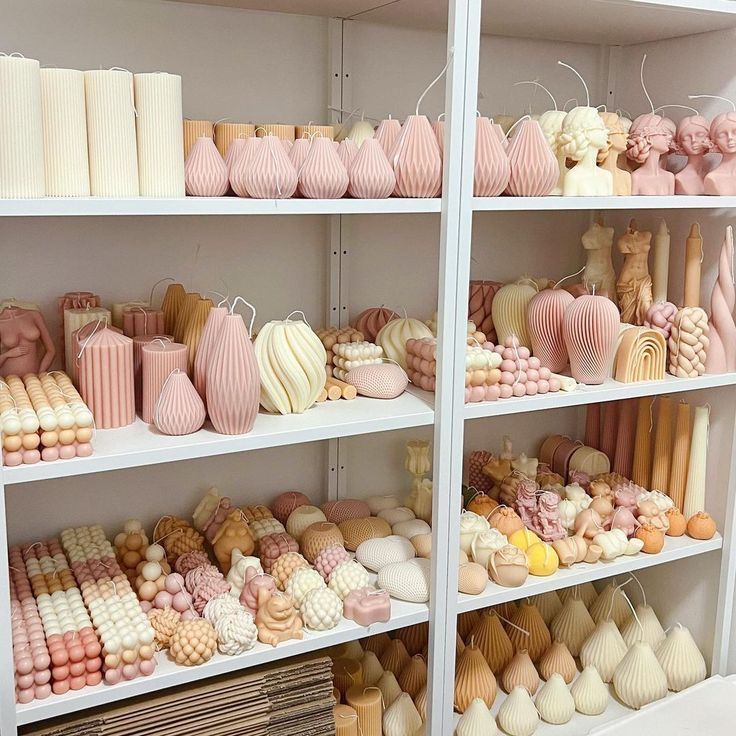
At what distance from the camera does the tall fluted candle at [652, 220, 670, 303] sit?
1854 mm

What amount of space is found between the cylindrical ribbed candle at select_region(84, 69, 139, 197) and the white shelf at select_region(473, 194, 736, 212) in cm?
54

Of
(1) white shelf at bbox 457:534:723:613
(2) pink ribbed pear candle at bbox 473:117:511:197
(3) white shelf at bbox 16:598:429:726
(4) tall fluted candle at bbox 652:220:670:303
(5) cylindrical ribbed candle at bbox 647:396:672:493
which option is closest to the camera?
(3) white shelf at bbox 16:598:429:726

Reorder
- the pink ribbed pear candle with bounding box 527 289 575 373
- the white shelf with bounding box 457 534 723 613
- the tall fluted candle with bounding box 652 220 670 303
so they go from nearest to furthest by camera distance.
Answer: the white shelf with bounding box 457 534 723 613 < the pink ribbed pear candle with bounding box 527 289 575 373 < the tall fluted candle with bounding box 652 220 670 303

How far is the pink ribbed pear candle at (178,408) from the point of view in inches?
53.0

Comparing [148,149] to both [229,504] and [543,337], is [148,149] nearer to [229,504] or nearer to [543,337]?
[229,504]

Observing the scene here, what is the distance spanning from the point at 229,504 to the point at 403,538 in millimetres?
333

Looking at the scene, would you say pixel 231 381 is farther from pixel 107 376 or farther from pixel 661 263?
pixel 661 263

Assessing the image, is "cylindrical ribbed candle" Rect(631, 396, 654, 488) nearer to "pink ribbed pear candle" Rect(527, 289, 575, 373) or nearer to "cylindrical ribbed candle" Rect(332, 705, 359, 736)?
"pink ribbed pear candle" Rect(527, 289, 575, 373)

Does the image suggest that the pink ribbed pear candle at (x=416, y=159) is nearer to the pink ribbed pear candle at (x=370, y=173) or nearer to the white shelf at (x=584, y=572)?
the pink ribbed pear candle at (x=370, y=173)

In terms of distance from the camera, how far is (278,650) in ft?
4.68

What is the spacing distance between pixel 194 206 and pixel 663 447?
118cm

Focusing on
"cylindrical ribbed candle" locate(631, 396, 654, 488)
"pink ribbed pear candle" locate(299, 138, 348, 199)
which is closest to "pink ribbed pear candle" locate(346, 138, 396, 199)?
"pink ribbed pear candle" locate(299, 138, 348, 199)

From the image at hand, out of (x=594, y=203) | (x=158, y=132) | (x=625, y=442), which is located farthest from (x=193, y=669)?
(x=625, y=442)

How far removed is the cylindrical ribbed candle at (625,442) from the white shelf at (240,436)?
626 mm
